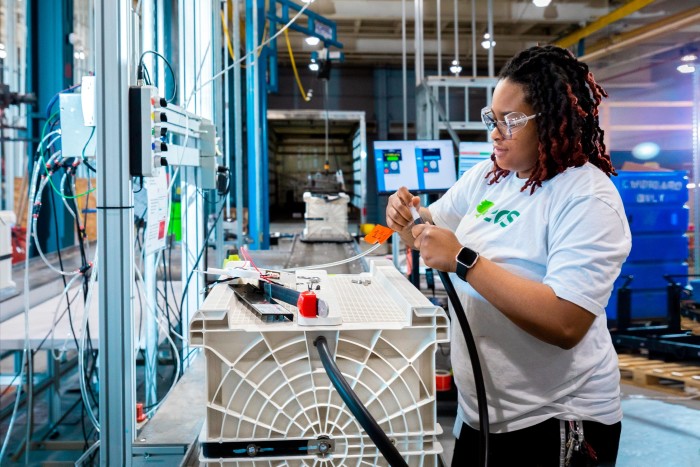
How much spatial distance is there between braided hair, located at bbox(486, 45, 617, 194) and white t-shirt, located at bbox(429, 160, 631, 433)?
0.10 ft

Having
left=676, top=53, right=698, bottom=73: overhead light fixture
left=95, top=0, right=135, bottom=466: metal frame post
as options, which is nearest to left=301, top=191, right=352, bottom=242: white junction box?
left=95, top=0, right=135, bottom=466: metal frame post

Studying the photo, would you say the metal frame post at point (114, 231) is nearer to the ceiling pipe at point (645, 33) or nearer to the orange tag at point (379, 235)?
the orange tag at point (379, 235)

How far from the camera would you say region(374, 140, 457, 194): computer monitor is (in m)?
3.68

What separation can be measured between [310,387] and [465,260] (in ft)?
1.09

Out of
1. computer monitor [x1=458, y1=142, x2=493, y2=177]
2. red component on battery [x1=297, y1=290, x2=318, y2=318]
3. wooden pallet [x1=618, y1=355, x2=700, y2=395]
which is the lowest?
wooden pallet [x1=618, y1=355, x2=700, y2=395]

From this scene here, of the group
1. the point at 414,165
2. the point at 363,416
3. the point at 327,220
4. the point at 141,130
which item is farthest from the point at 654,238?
the point at 363,416

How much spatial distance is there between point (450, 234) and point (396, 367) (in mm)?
263

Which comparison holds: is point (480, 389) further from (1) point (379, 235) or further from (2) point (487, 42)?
(2) point (487, 42)

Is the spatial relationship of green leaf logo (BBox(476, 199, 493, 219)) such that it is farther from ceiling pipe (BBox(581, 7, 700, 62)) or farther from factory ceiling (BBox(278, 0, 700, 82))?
ceiling pipe (BBox(581, 7, 700, 62))

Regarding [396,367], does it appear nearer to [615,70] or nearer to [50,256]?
[50,256]

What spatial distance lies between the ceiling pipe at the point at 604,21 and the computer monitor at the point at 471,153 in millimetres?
3760

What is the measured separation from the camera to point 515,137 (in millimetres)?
1031

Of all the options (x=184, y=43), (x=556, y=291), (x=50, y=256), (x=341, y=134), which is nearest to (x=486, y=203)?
(x=556, y=291)

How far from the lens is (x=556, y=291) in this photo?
0.87m
